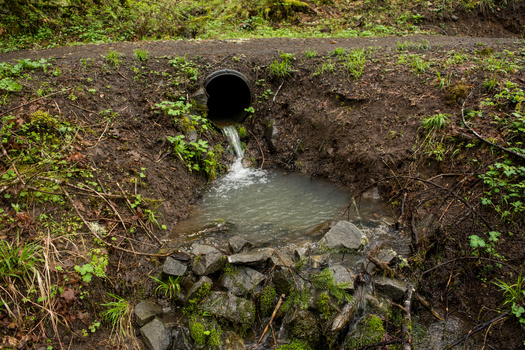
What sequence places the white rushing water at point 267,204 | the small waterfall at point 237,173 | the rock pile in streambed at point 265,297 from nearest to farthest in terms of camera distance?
1. the rock pile in streambed at point 265,297
2. the white rushing water at point 267,204
3. the small waterfall at point 237,173

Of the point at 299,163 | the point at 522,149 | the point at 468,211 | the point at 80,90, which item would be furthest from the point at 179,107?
the point at 522,149

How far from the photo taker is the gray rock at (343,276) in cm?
338

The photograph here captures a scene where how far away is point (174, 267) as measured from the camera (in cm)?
367

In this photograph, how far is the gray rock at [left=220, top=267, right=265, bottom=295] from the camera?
3.53 meters

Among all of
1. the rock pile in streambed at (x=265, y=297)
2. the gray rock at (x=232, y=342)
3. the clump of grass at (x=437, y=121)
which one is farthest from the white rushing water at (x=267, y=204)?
the clump of grass at (x=437, y=121)

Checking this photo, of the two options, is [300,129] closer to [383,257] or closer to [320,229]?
[320,229]

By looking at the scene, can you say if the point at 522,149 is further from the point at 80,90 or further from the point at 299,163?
the point at 80,90

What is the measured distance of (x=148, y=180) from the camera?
4.86 meters

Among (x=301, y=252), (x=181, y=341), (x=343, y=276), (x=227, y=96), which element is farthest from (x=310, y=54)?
(x=181, y=341)

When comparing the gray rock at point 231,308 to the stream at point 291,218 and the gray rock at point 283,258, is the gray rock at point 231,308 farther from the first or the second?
the stream at point 291,218

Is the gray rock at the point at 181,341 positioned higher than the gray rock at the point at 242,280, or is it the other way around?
the gray rock at the point at 242,280

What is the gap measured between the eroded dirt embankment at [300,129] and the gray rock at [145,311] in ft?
0.60

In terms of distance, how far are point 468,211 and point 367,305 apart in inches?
67.6

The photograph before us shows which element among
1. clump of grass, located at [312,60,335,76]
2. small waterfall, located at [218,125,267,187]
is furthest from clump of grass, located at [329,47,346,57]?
small waterfall, located at [218,125,267,187]
